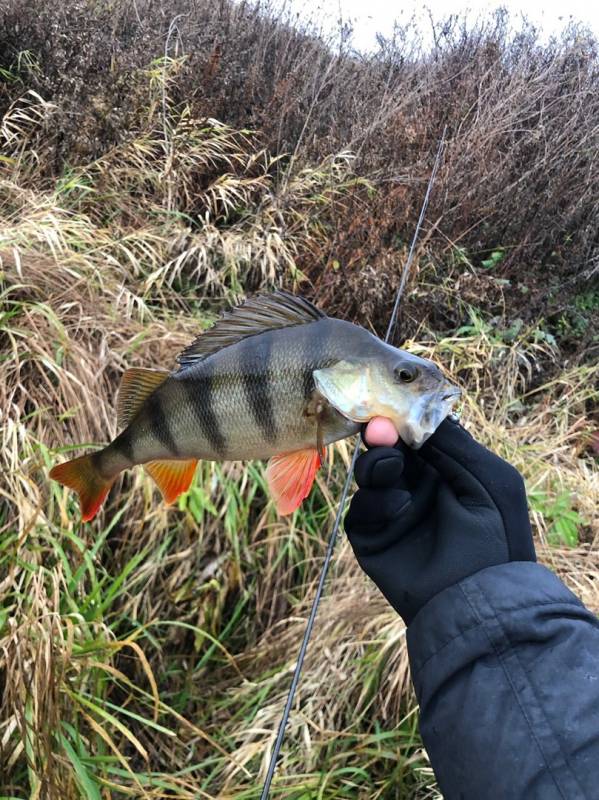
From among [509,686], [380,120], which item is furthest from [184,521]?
[380,120]

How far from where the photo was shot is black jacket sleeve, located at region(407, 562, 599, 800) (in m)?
0.91

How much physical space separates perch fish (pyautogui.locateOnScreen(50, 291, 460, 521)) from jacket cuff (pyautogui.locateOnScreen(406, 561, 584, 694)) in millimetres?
275

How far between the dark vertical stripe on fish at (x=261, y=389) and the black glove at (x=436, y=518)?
18 cm

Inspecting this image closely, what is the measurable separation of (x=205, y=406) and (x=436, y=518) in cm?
51

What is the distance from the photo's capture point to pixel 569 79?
497cm

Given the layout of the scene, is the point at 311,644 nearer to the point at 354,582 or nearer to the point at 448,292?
the point at 354,582

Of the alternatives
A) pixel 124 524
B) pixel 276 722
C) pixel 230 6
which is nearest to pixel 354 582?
pixel 276 722

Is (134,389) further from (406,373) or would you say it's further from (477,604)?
(477,604)

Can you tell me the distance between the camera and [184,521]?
234 centimetres

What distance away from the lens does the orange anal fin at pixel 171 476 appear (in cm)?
133

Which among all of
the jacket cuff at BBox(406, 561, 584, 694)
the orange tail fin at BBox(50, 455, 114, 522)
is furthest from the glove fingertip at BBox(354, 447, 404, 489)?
the orange tail fin at BBox(50, 455, 114, 522)

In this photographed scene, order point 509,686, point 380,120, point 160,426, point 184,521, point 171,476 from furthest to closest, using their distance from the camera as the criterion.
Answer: point 380,120 < point 184,521 < point 171,476 < point 160,426 < point 509,686

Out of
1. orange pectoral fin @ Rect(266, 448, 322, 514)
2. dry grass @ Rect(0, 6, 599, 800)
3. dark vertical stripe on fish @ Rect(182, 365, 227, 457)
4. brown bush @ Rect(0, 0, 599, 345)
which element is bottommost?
dry grass @ Rect(0, 6, 599, 800)

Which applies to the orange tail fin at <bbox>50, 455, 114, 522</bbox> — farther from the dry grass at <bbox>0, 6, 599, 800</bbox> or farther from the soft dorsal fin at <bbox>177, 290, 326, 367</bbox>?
the dry grass at <bbox>0, 6, 599, 800</bbox>
